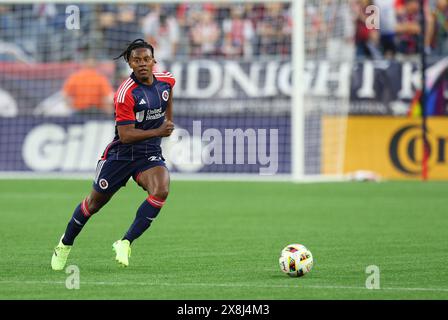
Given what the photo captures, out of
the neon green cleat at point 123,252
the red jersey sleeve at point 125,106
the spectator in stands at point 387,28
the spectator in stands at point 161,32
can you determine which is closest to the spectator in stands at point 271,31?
the spectator in stands at point 161,32

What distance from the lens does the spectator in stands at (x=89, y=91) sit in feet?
78.7

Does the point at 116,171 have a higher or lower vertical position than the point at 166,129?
lower

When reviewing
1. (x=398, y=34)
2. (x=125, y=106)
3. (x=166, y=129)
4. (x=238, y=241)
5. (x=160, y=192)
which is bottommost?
(x=238, y=241)

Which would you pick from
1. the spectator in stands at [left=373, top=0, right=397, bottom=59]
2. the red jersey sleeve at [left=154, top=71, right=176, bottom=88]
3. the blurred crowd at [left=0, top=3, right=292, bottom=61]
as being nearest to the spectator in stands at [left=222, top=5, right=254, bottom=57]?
the blurred crowd at [left=0, top=3, right=292, bottom=61]

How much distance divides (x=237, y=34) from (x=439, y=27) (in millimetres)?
4511

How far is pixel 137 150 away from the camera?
10906mm

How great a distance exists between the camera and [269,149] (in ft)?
76.5

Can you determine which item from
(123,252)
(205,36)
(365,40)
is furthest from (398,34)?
(123,252)

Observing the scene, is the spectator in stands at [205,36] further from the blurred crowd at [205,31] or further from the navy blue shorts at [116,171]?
the navy blue shorts at [116,171]

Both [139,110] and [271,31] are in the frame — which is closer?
[139,110]

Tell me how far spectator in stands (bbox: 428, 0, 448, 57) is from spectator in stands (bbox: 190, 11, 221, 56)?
4758 mm

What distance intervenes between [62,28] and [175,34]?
252 centimetres

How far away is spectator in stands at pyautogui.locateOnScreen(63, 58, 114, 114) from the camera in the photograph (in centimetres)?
2400

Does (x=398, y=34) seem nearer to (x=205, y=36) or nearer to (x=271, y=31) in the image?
(x=271, y=31)
